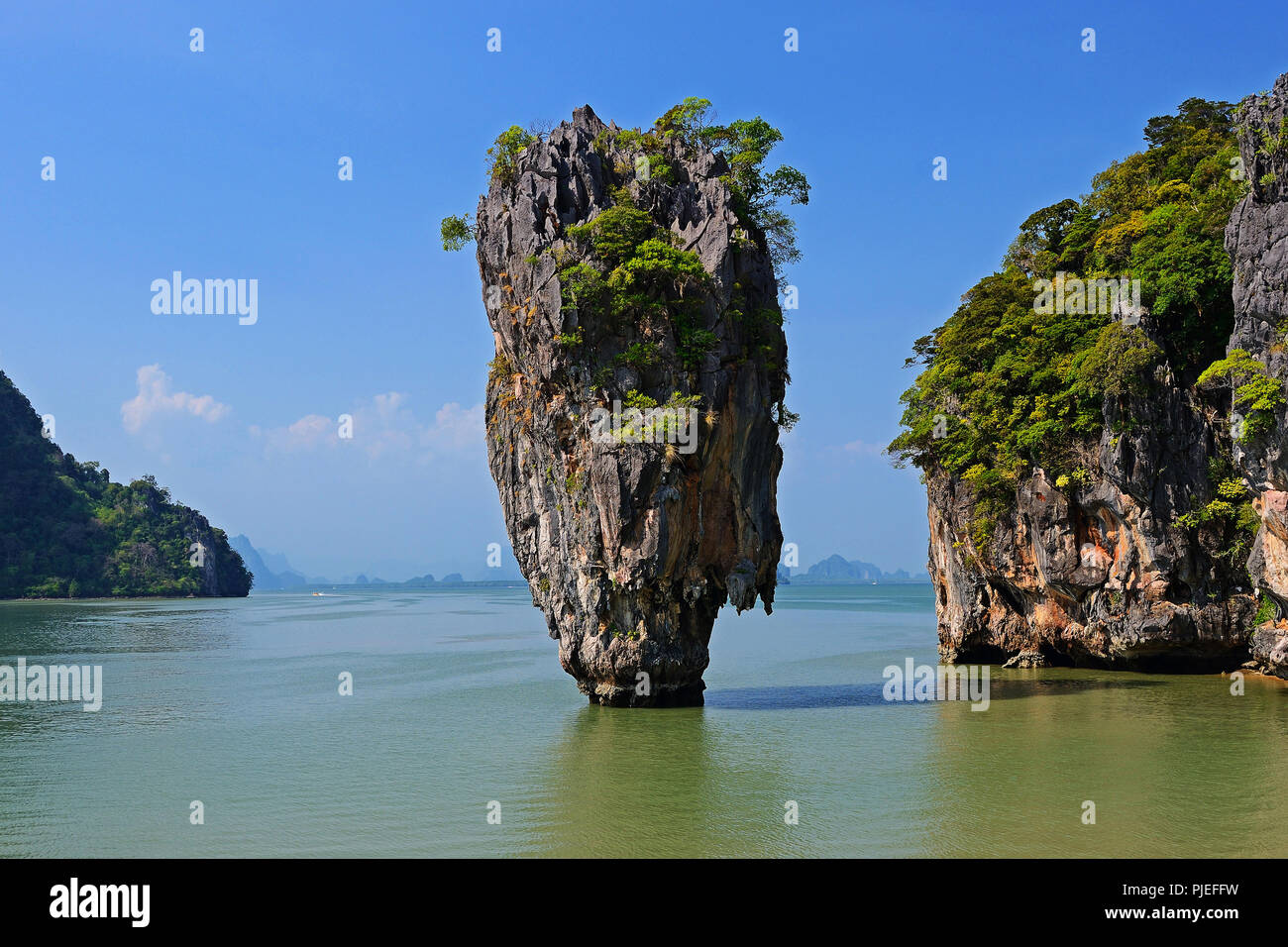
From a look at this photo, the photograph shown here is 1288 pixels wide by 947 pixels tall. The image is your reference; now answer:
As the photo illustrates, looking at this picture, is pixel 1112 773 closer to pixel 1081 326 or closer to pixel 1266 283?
pixel 1266 283

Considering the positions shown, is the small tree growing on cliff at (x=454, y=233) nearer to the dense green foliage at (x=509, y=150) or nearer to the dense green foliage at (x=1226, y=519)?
the dense green foliage at (x=509, y=150)

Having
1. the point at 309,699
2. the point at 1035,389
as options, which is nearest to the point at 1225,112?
the point at 1035,389

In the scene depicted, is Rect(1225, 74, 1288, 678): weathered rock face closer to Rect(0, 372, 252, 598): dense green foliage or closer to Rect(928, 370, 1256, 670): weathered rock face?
Rect(928, 370, 1256, 670): weathered rock face

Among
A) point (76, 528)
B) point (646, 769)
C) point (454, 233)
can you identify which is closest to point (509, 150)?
point (454, 233)

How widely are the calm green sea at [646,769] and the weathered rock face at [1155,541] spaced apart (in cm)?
169

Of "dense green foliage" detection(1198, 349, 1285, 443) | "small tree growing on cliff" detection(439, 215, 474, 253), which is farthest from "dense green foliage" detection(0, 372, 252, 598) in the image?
"dense green foliage" detection(1198, 349, 1285, 443)

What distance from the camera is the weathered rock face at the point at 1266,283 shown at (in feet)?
68.0

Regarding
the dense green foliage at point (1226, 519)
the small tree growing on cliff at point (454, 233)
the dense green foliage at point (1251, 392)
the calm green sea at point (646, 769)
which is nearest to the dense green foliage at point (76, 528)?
the calm green sea at point (646, 769)

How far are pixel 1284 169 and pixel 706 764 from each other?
1820cm

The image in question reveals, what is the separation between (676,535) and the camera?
2406 cm

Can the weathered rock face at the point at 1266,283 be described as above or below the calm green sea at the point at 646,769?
above

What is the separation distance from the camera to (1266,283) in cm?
2097

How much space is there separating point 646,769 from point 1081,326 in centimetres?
2021
